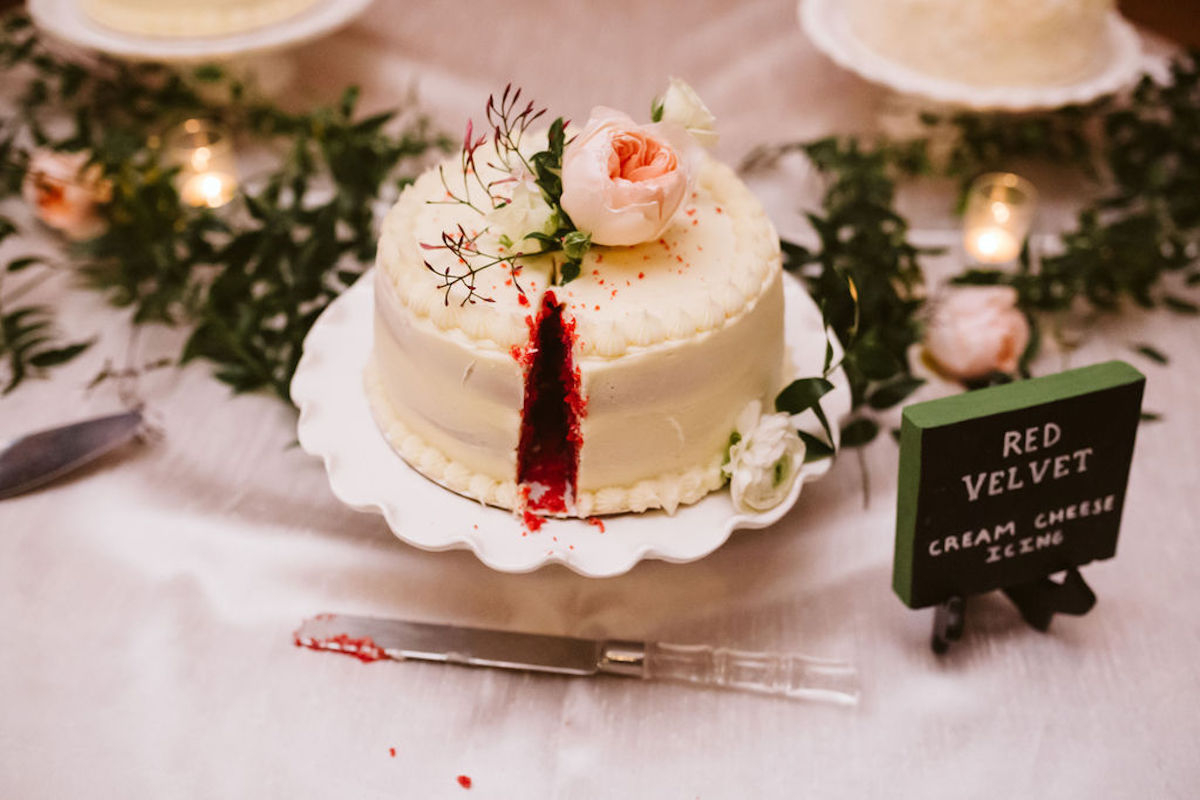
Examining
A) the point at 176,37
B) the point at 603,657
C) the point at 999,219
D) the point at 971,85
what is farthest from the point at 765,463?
the point at 176,37

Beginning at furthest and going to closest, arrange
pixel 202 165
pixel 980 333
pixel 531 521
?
pixel 202 165, pixel 980 333, pixel 531 521

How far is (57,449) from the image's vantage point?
6.20ft

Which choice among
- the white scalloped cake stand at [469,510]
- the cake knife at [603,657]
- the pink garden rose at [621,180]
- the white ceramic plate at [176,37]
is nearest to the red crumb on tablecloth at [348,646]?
the cake knife at [603,657]

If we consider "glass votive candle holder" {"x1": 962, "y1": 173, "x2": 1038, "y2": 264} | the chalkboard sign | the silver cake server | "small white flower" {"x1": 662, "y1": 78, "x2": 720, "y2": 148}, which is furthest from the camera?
"glass votive candle holder" {"x1": 962, "y1": 173, "x2": 1038, "y2": 264}

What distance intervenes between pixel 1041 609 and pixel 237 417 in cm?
160

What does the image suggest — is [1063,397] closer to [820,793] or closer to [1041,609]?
[1041,609]

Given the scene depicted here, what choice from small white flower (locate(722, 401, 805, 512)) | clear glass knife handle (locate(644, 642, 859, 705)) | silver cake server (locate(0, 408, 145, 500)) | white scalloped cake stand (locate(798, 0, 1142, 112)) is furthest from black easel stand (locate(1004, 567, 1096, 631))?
silver cake server (locate(0, 408, 145, 500))

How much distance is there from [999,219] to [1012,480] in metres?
1.17

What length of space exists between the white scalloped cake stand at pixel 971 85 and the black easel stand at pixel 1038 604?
1.26 metres

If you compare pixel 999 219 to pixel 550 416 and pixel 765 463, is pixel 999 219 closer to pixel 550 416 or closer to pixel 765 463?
pixel 765 463

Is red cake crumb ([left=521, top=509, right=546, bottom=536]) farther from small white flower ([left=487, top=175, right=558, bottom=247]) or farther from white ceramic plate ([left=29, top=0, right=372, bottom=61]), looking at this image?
white ceramic plate ([left=29, top=0, right=372, bottom=61])

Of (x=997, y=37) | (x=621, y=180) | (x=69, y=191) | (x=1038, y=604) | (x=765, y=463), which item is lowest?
(x=1038, y=604)

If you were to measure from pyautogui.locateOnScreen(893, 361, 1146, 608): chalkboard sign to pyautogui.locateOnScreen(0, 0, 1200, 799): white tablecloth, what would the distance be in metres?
0.19

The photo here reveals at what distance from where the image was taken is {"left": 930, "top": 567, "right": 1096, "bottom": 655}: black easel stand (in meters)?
1.56
